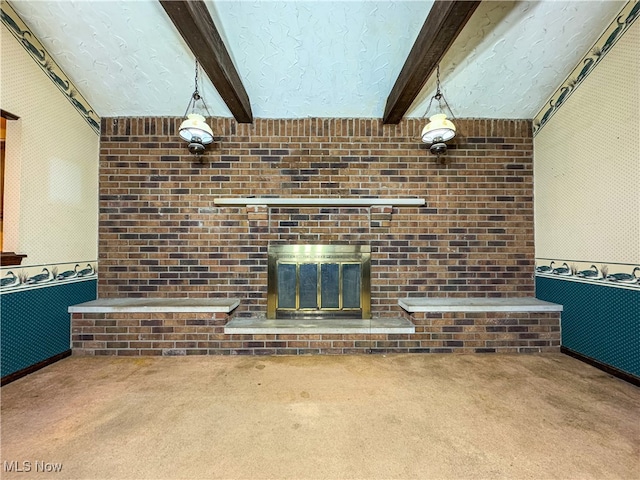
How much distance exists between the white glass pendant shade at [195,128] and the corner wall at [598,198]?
3.31 meters

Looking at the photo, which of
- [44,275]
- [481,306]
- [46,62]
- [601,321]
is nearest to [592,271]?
[601,321]

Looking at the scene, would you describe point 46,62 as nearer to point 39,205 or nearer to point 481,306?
point 39,205

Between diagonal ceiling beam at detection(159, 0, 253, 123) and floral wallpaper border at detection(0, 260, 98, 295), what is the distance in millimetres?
2147

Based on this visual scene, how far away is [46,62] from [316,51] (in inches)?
90.3

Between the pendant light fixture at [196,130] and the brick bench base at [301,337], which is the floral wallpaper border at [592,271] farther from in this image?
the pendant light fixture at [196,130]

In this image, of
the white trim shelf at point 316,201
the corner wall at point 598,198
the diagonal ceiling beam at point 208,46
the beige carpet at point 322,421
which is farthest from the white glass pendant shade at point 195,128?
the corner wall at point 598,198

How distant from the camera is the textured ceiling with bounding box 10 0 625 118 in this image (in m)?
2.03

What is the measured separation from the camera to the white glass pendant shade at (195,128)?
7.68 ft

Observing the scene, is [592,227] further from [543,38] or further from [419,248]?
[543,38]

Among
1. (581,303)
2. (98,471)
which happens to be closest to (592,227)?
(581,303)

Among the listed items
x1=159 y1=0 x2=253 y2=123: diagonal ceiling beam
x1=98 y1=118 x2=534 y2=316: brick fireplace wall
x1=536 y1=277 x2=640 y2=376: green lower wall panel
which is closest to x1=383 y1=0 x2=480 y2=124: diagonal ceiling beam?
x1=98 y1=118 x2=534 y2=316: brick fireplace wall

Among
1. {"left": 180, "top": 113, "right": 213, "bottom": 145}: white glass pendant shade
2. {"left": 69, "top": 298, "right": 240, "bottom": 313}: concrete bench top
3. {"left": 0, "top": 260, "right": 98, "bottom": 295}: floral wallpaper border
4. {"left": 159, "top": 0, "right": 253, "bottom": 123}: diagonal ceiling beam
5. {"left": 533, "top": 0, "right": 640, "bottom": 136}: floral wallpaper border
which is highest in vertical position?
{"left": 533, "top": 0, "right": 640, "bottom": 136}: floral wallpaper border

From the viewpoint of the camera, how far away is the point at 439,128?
7.77ft

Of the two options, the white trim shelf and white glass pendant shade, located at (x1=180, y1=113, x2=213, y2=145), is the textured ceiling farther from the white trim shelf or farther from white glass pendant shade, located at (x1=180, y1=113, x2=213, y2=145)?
the white trim shelf
